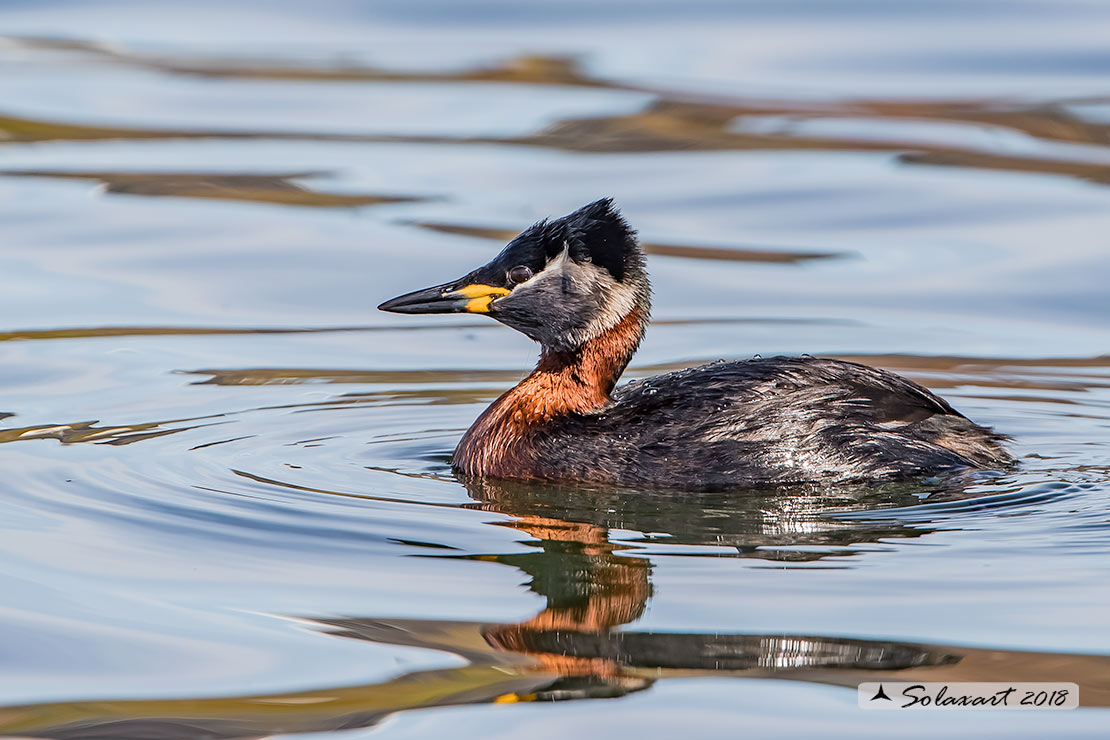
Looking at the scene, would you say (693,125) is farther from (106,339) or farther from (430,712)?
(430,712)

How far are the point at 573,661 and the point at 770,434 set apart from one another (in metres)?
2.24

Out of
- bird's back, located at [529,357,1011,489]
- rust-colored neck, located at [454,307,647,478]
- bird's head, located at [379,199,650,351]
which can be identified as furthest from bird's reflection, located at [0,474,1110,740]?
bird's head, located at [379,199,650,351]

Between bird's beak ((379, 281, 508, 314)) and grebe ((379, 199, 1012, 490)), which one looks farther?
bird's beak ((379, 281, 508, 314))

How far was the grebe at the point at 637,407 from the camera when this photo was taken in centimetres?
770

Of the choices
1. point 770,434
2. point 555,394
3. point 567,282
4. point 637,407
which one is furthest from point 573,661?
point 567,282

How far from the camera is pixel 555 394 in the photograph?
8.32 metres

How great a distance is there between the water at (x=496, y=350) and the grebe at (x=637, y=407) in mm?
163

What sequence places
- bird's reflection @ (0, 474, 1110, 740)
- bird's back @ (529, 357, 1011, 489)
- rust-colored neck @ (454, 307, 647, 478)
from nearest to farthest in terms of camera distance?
bird's reflection @ (0, 474, 1110, 740) < bird's back @ (529, 357, 1011, 489) < rust-colored neck @ (454, 307, 647, 478)

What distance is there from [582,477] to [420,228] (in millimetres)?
6134

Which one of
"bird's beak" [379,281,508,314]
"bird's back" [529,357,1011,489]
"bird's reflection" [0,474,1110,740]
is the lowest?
"bird's reflection" [0,474,1110,740]

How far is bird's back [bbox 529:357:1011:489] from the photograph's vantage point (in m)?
7.69

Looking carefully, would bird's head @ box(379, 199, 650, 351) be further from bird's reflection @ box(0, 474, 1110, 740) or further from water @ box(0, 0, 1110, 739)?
bird's reflection @ box(0, 474, 1110, 740)

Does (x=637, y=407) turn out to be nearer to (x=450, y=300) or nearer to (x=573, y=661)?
(x=450, y=300)

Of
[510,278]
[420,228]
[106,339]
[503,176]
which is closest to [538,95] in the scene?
[503,176]
